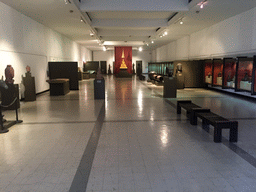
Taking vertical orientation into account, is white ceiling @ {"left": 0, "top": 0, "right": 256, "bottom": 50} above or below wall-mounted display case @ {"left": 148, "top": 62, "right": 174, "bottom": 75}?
above

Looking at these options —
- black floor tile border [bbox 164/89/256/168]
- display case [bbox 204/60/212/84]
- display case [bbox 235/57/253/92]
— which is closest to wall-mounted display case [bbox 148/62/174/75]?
display case [bbox 204/60/212/84]

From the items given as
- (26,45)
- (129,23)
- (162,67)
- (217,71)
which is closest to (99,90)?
(26,45)

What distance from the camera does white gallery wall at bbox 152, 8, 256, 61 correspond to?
8.81 meters

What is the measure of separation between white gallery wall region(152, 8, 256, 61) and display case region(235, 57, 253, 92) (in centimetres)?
39

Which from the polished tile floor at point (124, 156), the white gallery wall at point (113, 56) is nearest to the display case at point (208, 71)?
the polished tile floor at point (124, 156)

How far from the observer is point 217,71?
11.6 metres

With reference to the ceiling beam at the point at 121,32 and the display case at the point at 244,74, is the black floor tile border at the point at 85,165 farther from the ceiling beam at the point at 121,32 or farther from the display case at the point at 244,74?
the ceiling beam at the point at 121,32

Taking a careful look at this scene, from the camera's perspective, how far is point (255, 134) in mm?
4652

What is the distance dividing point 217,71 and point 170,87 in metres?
3.68

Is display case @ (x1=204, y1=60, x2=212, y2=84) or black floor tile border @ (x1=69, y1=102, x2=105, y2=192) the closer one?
black floor tile border @ (x1=69, y1=102, x2=105, y2=192)

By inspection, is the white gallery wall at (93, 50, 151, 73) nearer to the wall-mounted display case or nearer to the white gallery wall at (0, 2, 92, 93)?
the wall-mounted display case

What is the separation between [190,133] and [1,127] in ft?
14.3

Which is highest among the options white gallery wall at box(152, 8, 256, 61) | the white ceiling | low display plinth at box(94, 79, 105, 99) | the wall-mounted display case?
the white ceiling

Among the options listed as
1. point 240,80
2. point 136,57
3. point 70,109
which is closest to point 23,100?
point 70,109
